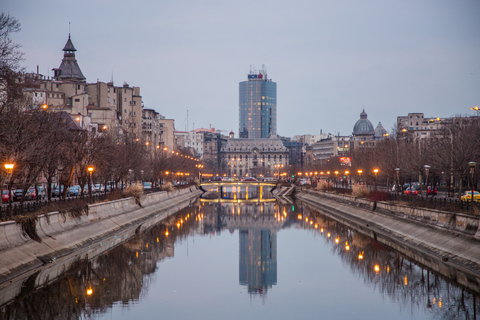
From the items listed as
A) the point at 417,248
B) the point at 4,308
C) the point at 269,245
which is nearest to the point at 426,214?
the point at 417,248

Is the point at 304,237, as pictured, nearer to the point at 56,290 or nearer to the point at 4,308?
the point at 56,290

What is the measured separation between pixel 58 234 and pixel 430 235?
23.9 m

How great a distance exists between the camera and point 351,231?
2178 inches

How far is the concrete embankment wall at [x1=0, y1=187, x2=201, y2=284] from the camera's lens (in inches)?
1142

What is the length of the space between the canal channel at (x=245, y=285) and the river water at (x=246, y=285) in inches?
1.8

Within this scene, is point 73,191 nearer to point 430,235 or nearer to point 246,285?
point 246,285

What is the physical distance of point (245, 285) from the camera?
31812 millimetres

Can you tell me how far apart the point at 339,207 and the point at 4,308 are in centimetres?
5697

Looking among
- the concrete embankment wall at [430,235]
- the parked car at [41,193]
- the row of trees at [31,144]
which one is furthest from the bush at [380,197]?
the parked car at [41,193]

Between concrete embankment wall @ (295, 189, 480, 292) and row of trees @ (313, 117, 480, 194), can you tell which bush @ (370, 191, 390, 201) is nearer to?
concrete embankment wall @ (295, 189, 480, 292)

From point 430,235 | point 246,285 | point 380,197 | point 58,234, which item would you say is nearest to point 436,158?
point 380,197

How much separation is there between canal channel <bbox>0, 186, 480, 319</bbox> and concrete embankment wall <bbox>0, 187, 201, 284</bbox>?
1.50 m

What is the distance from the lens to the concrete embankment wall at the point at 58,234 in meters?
29.0

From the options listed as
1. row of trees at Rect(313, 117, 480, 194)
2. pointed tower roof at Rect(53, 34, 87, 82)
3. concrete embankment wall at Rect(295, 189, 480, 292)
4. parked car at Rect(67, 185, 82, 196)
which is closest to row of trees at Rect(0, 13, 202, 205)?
parked car at Rect(67, 185, 82, 196)
